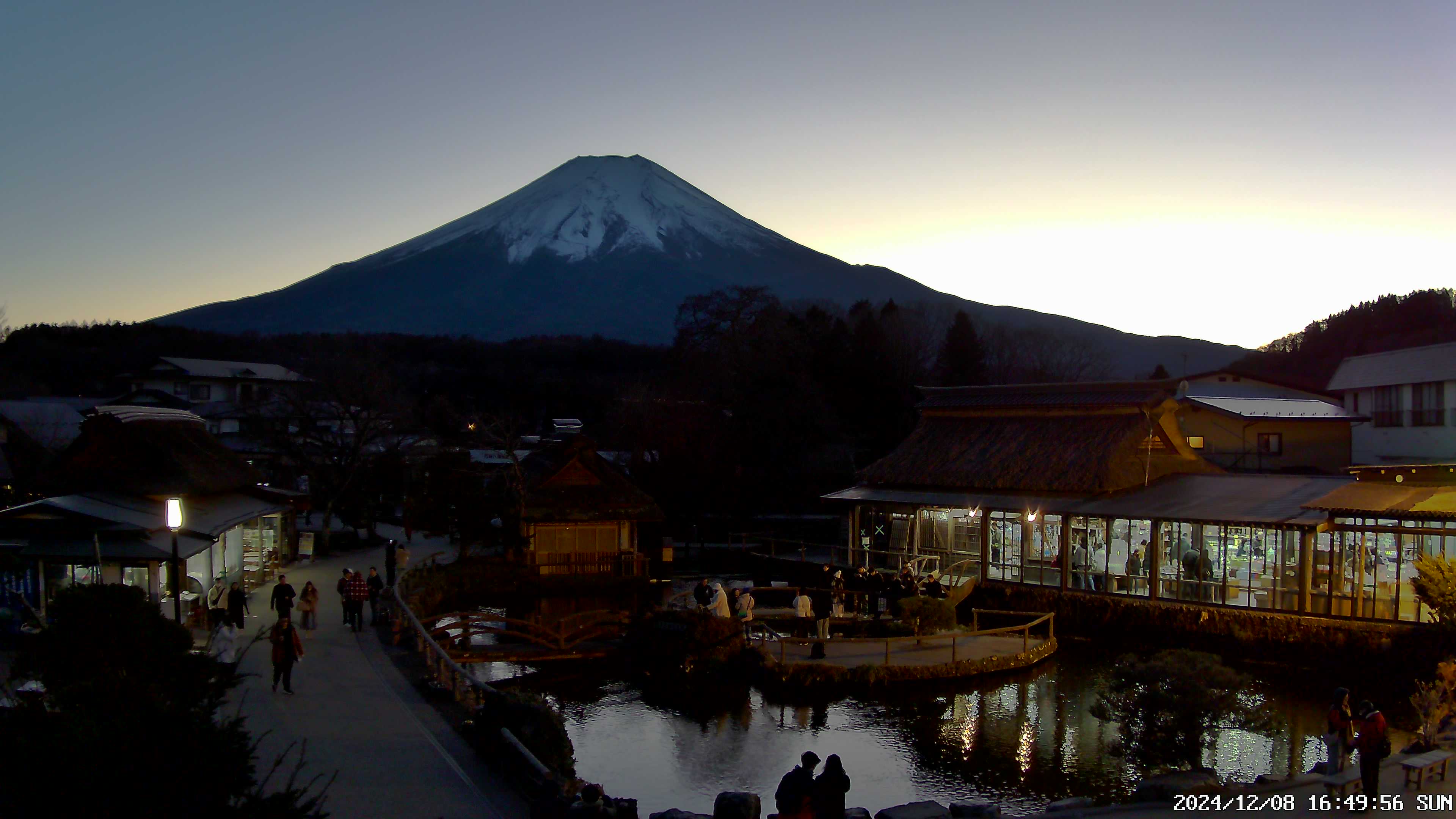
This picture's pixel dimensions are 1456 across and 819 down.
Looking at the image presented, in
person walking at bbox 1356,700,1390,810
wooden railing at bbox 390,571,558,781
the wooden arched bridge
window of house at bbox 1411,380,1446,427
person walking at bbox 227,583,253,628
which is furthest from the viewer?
window of house at bbox 1411,380,1446,427

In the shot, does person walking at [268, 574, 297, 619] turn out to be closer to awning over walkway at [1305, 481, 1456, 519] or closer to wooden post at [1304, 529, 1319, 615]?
wooden post at [1304, 529, 1319, 615]

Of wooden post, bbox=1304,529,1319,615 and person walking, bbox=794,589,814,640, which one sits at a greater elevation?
wooden post, bbox=1304,529,1319,615

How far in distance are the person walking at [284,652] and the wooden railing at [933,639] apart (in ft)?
24.9

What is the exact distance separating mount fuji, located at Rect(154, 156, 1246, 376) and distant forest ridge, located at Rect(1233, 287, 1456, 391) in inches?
Answer: 1142

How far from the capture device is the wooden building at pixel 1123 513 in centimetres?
1800

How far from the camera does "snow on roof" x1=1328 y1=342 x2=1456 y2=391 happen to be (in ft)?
119

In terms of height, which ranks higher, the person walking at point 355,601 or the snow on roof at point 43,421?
the snow on roof at point 43,421

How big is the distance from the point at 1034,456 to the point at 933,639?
7551 mm

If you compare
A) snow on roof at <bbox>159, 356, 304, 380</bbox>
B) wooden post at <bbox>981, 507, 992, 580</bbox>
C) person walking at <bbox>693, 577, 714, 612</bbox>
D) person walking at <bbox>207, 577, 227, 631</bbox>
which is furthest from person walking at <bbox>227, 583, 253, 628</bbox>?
snow on roof at <bbox>159, 356, 304, 380</bbox>

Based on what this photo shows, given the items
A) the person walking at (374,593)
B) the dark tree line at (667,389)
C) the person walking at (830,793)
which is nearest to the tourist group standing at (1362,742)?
the person walking at (830,793)

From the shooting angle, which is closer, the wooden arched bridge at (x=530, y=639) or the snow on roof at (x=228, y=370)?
the wooden arched bridge at (x=530, y=639)

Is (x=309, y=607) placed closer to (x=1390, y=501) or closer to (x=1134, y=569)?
(x=1134, y=569)

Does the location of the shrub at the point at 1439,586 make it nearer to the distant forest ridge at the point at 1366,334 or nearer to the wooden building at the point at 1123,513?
the wooden building at the point at 1123,513

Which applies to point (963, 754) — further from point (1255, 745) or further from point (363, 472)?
point (363, 472)
